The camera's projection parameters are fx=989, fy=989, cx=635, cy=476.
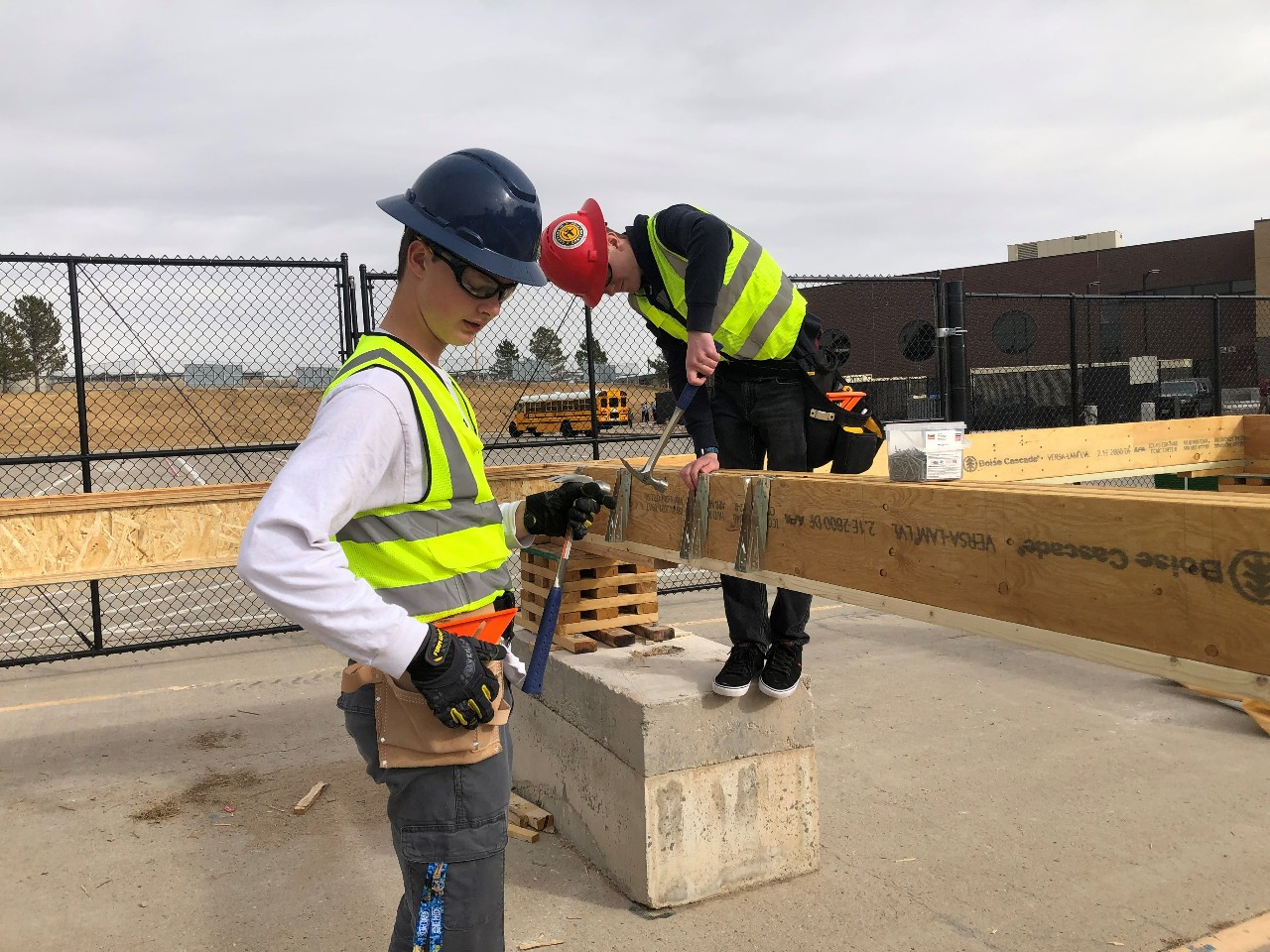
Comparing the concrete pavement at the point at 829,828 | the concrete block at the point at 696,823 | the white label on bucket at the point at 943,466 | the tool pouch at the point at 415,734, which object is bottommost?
the concrete pavement at the point at 829,828

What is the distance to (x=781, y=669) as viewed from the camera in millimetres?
3836

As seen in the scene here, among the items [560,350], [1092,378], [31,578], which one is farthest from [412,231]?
[1092,378]

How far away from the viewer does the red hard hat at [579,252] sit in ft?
12.0

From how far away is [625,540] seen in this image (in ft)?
14.3

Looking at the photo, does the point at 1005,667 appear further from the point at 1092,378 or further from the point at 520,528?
the point at 1092,378

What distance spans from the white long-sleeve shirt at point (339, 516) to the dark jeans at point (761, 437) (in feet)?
7.09

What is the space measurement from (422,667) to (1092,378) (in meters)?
24.2

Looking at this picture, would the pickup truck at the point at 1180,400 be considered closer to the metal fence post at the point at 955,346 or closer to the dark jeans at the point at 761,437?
the metal fence post at the point at 955,346

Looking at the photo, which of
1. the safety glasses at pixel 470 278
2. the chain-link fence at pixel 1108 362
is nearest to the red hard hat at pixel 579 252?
the safety glasses at pixel 470 278

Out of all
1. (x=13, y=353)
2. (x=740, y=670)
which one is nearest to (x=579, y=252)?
(x=740, y=670)

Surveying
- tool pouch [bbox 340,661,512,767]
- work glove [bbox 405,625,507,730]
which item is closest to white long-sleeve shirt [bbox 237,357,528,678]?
work glove [bbox 405,625,507,730]

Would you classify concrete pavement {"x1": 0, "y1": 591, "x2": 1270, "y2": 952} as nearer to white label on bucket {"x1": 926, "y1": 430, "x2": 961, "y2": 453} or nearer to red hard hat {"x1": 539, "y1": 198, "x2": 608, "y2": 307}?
white label on bucket {"x1": 926, "y1": 430, "x2": 961, "y2": 453}

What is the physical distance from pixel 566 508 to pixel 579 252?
145 cm

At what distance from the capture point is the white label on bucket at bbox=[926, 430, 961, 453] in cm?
283
